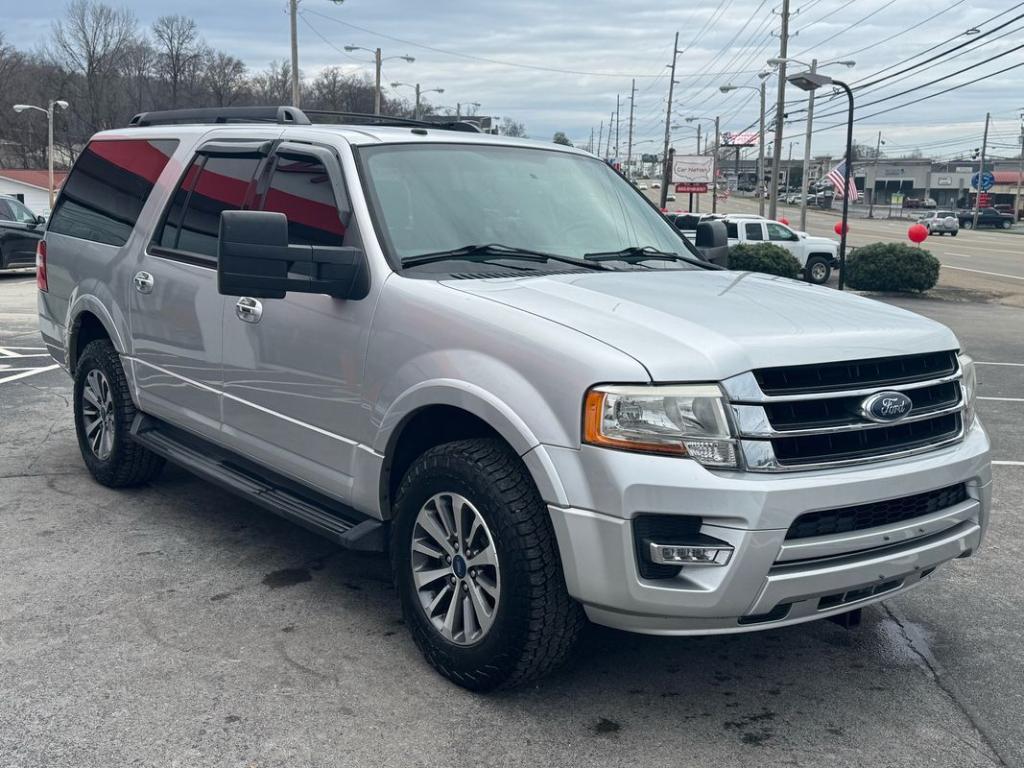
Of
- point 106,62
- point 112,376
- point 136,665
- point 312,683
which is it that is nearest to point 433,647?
point 312,683

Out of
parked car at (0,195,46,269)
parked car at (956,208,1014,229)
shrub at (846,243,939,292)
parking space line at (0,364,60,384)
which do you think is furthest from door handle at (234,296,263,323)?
parked car at (956,208,1014,229)

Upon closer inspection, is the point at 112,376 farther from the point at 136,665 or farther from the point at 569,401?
the point at 569,401

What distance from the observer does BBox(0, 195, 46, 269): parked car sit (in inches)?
842

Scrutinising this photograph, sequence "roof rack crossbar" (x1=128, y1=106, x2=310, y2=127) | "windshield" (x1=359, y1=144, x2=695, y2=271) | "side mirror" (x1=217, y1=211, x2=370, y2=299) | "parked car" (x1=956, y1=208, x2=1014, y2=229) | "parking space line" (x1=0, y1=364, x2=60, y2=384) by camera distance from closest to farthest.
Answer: "side mirror" (x1=217, y1=211, x2=370, y2=299) → "windshield" (x1=359, y1=144, x2=695, y2=271) → "roof rack crossbar" (x1=128, y1=106, x2=310, y2=127) → "parking space line" (x1=0, y1=364, x2=60, y2=384) → "parked car" (x1=956, y1=208, x2=1014, y2=229)

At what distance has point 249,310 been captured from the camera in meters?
4.71

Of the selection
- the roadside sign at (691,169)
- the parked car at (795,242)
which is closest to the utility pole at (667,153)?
the roadside sign at (691,169)

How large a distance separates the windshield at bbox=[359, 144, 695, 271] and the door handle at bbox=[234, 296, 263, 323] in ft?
2.48

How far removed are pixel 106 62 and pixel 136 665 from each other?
4278 inches

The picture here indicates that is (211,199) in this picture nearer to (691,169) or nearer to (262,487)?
(262,487)

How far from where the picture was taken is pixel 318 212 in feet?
14.8

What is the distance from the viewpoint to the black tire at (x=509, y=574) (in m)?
3.42

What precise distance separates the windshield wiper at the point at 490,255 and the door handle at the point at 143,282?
6.41 feet

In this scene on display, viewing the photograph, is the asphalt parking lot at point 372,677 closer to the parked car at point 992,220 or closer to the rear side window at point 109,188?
the rear side window at point 109,188

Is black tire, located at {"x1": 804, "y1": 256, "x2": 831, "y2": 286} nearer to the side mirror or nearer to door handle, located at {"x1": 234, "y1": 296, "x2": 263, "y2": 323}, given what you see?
door handle, located at {"x1": 234, "y1": 296, "x2": 263, "y2": 323}
